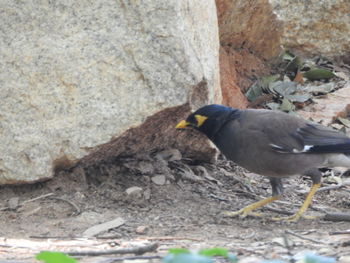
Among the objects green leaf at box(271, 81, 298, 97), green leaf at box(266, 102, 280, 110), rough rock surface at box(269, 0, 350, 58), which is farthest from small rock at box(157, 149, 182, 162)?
rough rock surface at box(269, 0, 350, 58)

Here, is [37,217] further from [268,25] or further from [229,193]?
[268,25]

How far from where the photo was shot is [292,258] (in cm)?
336

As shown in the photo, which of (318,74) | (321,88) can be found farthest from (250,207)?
(318,74)

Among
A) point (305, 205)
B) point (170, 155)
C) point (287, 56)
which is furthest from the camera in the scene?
point (287, 56)

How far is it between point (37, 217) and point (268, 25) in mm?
3746

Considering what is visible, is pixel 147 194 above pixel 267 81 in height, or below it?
below

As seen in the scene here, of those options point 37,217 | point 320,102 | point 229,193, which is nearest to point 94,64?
point 37,217

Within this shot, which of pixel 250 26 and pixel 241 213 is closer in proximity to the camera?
pixel 241 213

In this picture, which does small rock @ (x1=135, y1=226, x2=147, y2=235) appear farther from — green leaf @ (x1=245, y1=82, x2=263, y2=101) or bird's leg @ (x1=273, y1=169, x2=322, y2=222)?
green leaf @ (x1=245, y1=82, x2=263, y2=101)

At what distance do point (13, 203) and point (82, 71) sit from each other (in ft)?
3.42

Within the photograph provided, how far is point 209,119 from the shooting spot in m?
5.12

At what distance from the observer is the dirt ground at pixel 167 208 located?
417 centimetres

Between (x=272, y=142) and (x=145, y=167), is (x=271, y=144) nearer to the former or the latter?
(x=272, y=142)

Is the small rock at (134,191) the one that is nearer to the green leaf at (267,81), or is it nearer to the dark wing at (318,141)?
the dark wing at (318,141)
